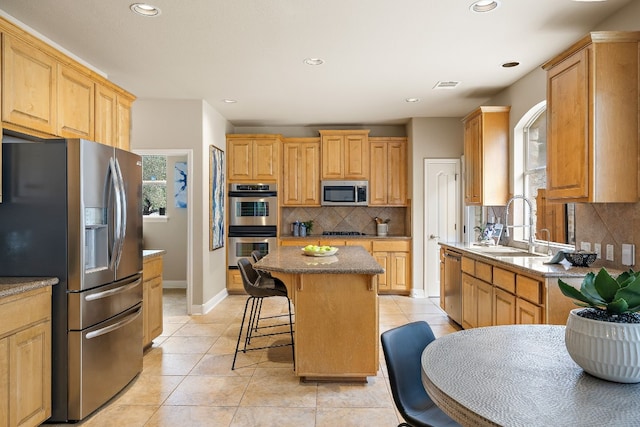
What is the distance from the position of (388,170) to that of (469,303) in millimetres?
2960

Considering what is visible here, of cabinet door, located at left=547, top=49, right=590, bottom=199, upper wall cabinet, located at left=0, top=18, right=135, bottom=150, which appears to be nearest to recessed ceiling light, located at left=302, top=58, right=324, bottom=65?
upper wall cabinet, located at left=0, top=18, right=135, bottom=150

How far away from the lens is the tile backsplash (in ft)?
23.1

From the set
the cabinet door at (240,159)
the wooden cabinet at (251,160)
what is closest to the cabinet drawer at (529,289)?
the wooden cabinet at (251,160)

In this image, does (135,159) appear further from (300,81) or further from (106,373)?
(300,81)

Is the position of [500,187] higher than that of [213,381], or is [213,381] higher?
[500,187]

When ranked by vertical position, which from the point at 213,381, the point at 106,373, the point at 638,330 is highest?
the point at 638,330

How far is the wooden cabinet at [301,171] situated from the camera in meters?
6.74

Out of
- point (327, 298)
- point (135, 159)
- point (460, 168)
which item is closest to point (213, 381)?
point (327, 298)

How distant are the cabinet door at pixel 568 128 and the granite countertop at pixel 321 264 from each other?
4.74 feet

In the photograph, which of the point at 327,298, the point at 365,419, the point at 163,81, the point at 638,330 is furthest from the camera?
the point at 163,81

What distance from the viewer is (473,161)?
4941mm

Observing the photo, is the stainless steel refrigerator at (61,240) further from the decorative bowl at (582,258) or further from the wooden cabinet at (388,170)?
the wooden cabinet at (388,170)

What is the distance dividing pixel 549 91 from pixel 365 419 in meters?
2.74

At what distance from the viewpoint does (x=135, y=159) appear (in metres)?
3.29
